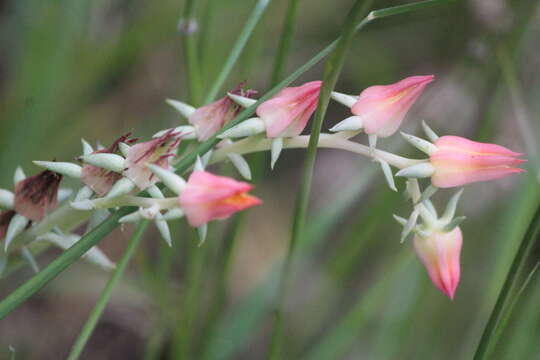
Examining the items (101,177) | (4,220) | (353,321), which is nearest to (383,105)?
(101,177)

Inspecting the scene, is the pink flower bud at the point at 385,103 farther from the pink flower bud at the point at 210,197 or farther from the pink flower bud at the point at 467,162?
the pink flower bud at the point at 210,197

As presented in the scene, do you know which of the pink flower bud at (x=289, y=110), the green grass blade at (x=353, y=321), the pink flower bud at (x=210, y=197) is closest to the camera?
the pink flower bud at (x=210, y=197)

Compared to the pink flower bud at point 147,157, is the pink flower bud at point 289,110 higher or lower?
higher

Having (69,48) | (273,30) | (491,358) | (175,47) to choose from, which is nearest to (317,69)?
(273,30)

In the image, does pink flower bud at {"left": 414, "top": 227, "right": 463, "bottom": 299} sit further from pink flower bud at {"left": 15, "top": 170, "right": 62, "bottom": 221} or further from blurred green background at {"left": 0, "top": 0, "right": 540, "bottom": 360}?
pink flower bud at {"left": 15, "top": 170, "right": 62, "bottom": 221}

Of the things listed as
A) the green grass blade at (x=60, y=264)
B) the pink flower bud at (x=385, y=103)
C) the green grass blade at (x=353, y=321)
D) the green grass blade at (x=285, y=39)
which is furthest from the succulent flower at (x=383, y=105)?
the green grass blade at (x=353, y=321)

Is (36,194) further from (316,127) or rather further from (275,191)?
(275,191)

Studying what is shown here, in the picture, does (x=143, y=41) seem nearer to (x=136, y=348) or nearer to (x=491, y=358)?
(x=136, y=348)
